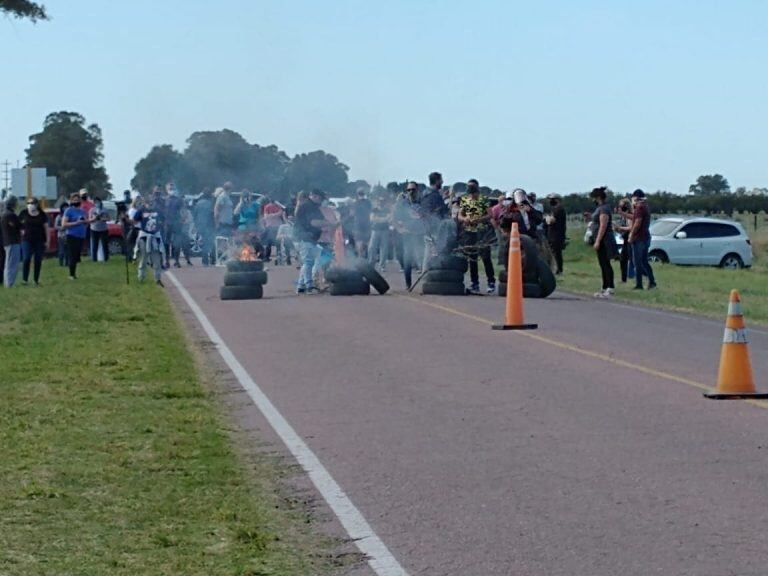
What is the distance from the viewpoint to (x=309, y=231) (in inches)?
1053

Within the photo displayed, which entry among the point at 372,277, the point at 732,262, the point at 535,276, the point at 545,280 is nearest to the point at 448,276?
the point at 372,277

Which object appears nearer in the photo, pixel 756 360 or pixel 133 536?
pixel 133 536

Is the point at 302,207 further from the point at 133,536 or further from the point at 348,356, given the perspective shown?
the point at 133,536

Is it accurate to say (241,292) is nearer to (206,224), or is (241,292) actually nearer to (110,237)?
(206,224)

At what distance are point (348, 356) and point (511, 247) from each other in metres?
3.83

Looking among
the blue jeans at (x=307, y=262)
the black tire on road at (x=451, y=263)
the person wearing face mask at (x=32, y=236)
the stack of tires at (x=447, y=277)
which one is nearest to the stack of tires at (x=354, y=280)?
the blue jeans at (x=307, y=262)

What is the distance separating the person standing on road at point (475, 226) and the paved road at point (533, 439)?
589cm

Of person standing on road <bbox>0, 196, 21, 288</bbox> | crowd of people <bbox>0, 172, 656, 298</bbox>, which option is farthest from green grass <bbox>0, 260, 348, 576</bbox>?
person standing on road <bbox>0, 196, 21, 288</bbox>

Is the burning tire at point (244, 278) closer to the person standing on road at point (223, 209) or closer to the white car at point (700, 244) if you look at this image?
the person standing on road at point (223, 209)

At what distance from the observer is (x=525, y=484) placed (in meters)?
9.25

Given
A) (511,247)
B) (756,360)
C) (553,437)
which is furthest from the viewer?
(511,247)

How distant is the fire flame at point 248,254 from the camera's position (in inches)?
1043

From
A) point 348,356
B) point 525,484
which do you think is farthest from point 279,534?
point 348,356

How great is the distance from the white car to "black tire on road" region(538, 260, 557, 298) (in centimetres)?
1657
